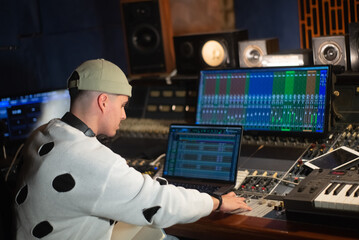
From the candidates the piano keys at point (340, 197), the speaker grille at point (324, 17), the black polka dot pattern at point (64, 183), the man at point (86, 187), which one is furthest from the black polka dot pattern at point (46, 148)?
the speaker grille at point (324, 17)

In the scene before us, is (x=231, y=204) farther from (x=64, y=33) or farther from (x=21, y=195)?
(x=64, y=33)

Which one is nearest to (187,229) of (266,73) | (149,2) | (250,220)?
(250,220)

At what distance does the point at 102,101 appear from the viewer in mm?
1880

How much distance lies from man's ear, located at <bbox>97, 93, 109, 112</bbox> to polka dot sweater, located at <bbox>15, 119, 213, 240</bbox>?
0.44ft

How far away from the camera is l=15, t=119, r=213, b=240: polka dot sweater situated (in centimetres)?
168

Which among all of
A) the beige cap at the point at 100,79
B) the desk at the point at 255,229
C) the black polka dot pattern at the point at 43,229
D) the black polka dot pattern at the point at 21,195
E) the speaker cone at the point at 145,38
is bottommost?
the desk at the point at 255,229

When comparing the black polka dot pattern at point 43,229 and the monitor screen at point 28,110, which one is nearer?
the black polka dot pattern at point 43,229

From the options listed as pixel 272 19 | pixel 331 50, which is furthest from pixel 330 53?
pixel 272 19

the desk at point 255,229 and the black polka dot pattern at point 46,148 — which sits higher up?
the black polka dot pattern at point 46,148

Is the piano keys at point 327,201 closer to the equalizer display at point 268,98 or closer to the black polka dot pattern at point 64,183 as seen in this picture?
the equalizer display at point 268,98

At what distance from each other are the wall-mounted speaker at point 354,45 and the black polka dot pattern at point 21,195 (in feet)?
6.02

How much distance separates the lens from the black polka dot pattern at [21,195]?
1758 millimetres

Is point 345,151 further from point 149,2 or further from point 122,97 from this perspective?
point 149,2

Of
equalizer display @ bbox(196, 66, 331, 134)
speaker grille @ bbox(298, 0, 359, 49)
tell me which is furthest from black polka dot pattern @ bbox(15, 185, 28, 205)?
speaker grille @ bbox(298, 0, 359, 49)
